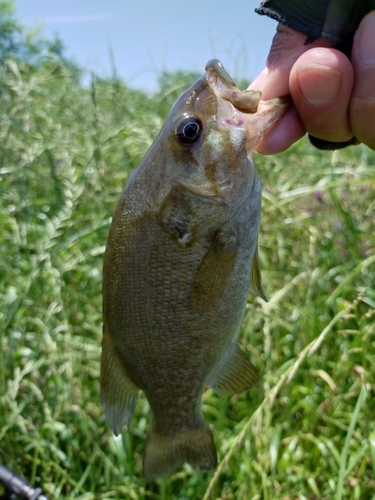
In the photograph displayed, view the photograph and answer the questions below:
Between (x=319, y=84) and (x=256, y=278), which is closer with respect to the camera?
(x=319, y=84)

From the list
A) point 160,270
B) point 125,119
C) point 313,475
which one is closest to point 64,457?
point 313,475

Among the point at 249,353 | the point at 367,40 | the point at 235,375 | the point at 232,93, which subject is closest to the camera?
the point at 367,40

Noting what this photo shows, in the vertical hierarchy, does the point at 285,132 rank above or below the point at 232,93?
below

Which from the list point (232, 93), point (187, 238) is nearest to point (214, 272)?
point (187, 238)

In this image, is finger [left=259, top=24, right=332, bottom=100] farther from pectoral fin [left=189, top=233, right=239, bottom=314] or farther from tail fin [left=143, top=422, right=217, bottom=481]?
tail fin [left=143, top=422, right=217, bottom=481]

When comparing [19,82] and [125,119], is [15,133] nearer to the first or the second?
[19,82]

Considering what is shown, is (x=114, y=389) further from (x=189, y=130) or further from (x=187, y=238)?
(x=189, y=130)

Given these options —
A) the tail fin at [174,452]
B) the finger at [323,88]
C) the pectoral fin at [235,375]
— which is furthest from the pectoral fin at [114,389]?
the finger at [323,88]

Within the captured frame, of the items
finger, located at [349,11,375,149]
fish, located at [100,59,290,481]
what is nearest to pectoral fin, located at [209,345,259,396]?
fish, located at [100,59,290,481]

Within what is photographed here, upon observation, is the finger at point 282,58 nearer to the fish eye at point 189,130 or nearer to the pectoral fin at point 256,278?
the fish eye at point 189,130
